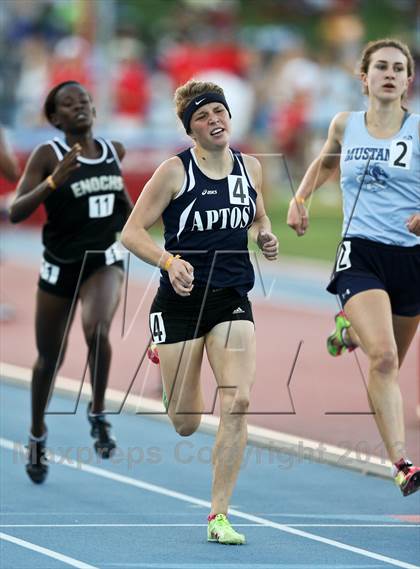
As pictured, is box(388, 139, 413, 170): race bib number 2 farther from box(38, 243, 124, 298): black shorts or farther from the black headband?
box(38, 243, 124, 298): black shorts

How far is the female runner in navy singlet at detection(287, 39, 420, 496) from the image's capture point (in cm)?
811

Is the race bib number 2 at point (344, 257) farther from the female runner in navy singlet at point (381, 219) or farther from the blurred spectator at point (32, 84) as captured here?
the blurred spectator at point (32, 84)

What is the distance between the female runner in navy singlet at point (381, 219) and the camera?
8.11 m

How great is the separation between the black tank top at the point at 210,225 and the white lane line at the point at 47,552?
1446mm

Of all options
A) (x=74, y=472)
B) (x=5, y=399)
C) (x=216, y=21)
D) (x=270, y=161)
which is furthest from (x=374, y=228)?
(x=216, y=21)

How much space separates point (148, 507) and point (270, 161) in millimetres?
21105

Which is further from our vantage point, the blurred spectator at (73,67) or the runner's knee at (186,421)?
the blurred spectator at (73,67)

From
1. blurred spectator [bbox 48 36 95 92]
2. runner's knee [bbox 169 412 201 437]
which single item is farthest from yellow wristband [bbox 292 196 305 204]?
blurred spectator [bbox 48 36 95 92]

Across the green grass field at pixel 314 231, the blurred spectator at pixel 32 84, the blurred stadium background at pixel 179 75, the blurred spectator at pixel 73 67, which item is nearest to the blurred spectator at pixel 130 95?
the blurred stadium background at pixel 179 75

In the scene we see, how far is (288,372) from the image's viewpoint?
1312 centimetres

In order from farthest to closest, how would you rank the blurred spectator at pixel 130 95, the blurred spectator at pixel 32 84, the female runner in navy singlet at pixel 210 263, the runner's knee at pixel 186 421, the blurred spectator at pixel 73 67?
1. the blurred spectator at pixel 130 95
2. the blurred spectator at pixel 32 84
3. the blurred spectator at pixel 73 67
4. the runner's knee at pixel 186 421
5. the female runner in navy singlet at pixel 210 263

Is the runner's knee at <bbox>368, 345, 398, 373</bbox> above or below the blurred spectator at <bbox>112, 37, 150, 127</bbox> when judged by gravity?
below

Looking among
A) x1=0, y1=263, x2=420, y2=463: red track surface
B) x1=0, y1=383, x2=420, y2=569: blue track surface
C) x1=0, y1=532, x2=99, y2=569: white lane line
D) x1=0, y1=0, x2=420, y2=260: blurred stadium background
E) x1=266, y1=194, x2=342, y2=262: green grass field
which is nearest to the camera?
x1=0, y1=532, x2=99, y2=569: white lane line

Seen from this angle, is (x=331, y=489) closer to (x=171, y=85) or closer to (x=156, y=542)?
(x=156, y=542)
